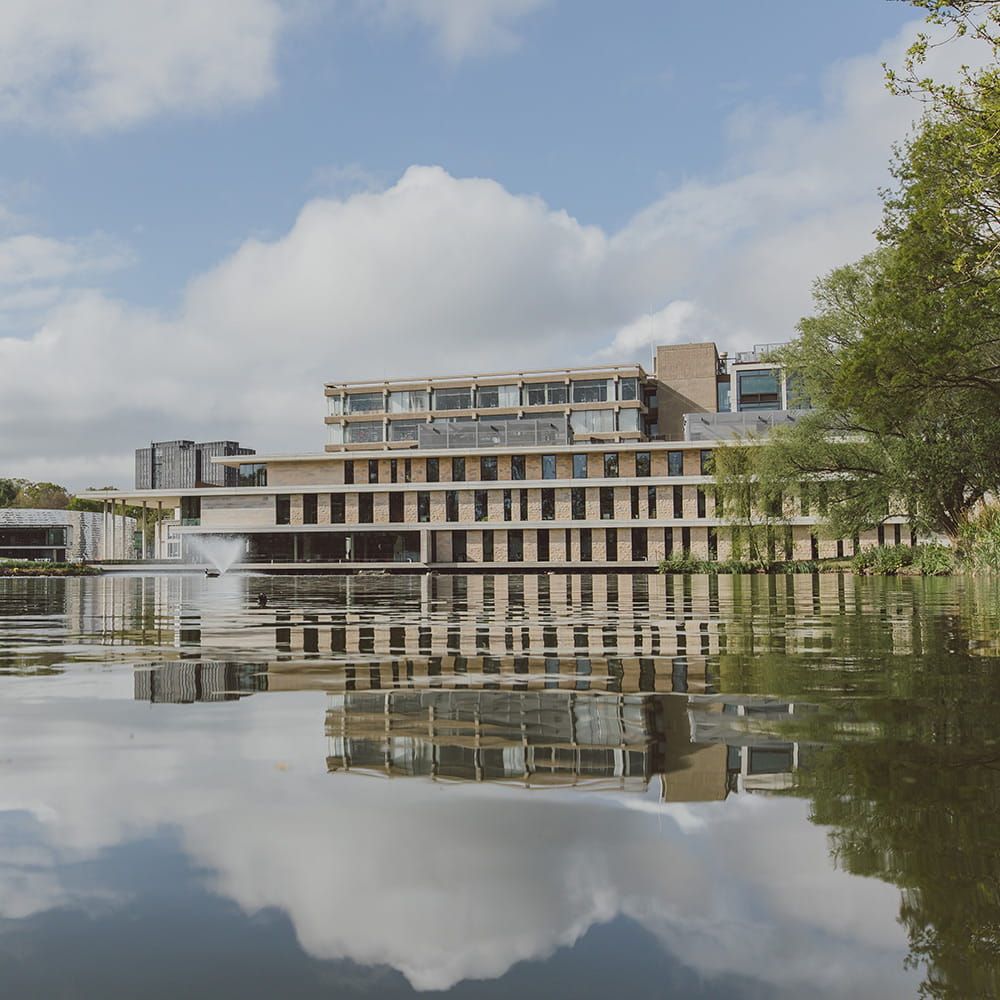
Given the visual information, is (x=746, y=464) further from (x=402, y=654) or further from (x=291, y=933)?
(x=291, y=933)

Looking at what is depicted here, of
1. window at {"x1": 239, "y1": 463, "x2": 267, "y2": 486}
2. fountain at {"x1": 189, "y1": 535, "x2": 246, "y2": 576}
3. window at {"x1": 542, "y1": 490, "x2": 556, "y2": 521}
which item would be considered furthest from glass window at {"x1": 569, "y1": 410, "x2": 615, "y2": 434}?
fountain at {"x1": 189, "y1": 535, "x2": 246, "y2": 576}

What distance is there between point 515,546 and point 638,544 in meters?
8.50

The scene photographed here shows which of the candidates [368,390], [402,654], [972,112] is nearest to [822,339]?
[972,112]

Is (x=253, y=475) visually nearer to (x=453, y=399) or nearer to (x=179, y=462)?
(x=453, y=399)

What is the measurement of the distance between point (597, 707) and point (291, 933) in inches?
117

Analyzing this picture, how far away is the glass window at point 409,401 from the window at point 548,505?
27.3 metres

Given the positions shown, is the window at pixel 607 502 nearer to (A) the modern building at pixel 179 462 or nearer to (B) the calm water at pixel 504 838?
(B) the calm water at pixel 504 838

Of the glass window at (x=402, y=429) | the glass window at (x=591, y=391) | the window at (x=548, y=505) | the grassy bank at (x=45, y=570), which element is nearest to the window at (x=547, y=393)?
the glass window at (x=591, y=391)

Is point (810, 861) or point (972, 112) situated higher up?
point (972, 112)

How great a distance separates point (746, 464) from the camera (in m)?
49.7

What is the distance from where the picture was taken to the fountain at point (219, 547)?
6900 cm

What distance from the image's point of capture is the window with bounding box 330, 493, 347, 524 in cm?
6825

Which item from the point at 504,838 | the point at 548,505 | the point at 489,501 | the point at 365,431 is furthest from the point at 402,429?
the point at 504,838

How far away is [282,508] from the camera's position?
69.1 metres
